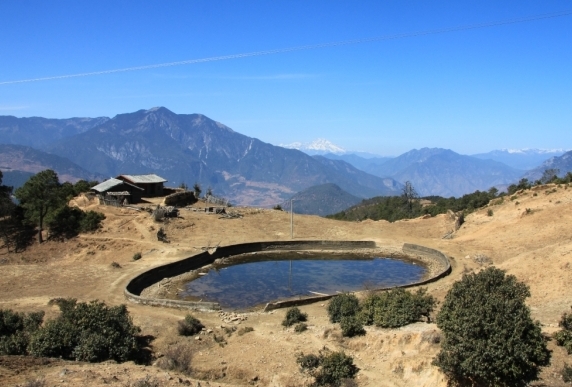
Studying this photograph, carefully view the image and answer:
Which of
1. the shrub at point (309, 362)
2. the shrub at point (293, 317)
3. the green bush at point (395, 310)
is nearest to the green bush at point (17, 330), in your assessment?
the shrub at point (309, 362)

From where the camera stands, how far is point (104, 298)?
92.2 feet

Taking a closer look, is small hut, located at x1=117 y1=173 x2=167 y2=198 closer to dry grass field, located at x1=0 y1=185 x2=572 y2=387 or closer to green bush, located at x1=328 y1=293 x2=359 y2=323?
dry grass field, located at x1=0 y1=185 x2=572 y2=387

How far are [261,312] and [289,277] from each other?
9.66m

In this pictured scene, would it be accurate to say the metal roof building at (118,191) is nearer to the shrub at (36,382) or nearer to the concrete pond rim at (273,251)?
the concrete pond rim at (273,251)

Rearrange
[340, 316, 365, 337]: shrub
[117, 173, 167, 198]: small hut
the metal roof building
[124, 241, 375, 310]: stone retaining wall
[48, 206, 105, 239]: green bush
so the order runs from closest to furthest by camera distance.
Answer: [340, 316, 365, 337]: shrub → [124, 241, 375, 310]: stone retaining wall → [48, 206, 105, 239]: green bush → the metal roof building → [117, 173, 167, 198]: small hut

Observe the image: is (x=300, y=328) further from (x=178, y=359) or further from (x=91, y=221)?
(x=91, y=221)

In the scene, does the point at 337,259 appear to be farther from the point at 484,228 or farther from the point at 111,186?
the point at 111,186

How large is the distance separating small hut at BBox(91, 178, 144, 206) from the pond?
19070mm

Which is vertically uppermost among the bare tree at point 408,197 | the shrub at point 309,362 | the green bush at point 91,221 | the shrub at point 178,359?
the bare tree at point 408,197

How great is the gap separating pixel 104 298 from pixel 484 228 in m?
34.7

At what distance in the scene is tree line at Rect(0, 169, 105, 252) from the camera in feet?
144

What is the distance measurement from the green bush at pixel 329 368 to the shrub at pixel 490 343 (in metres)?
3.33

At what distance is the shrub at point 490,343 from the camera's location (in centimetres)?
1513

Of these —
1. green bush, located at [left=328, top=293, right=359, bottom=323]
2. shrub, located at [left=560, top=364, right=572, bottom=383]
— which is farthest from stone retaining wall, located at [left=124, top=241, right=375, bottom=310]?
shrub, located at [left=560, top=364, right=572, bottom=383]
